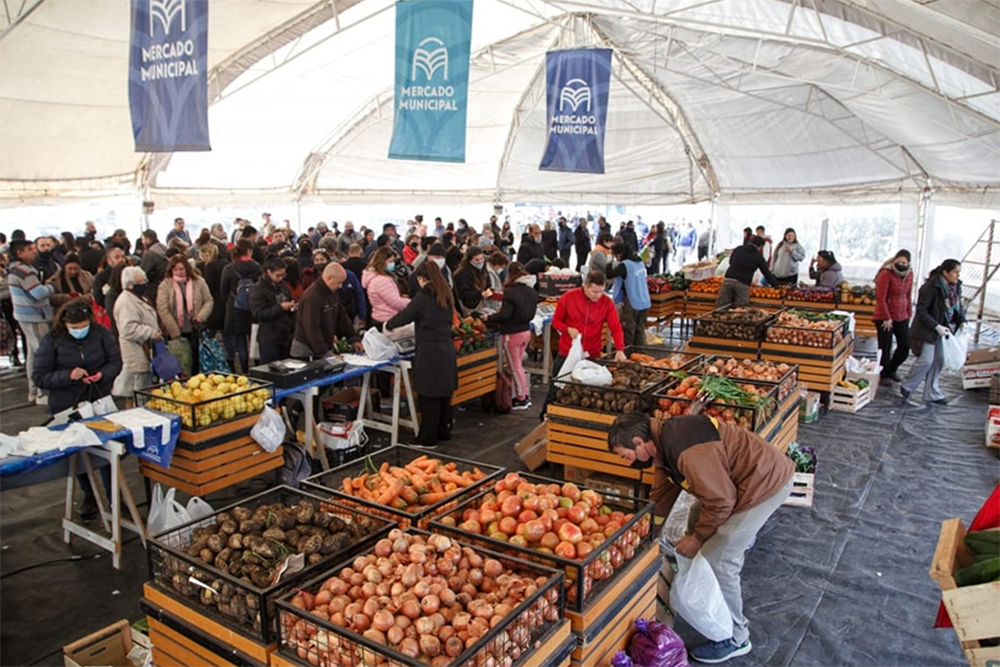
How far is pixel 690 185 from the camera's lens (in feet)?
71.3

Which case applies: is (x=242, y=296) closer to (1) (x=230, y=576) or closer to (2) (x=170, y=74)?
(2) (x=170, y=74)

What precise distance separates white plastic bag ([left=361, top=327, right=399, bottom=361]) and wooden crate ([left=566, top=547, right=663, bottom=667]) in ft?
12.8

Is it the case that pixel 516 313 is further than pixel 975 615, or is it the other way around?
pixel 516 313

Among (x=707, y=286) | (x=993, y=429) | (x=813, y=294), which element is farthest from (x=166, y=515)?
(x=813, y=294)

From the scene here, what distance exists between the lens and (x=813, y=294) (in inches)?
448

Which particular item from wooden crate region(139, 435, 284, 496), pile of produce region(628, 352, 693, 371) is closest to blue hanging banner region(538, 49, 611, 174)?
pile of produce region(628, 352, 693, 371)

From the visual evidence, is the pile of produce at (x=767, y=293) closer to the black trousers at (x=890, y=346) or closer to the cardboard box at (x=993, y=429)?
the black trousers at (x=890, y=346)

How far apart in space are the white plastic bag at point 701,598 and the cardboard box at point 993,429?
4919mm

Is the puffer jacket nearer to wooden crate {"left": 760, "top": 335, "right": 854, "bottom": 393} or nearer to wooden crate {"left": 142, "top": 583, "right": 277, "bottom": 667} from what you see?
wooden crate {"left": 142, "top": 583, "right": 277, "bottom": 667}

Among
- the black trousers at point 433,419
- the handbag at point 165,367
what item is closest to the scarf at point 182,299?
the handbag at point 165,367

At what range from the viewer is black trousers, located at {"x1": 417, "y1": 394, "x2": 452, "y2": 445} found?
272 inches

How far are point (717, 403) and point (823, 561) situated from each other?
1276 millimetres

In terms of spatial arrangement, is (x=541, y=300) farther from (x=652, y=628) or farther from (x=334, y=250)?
(x=652, y=628)

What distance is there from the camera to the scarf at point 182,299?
7527 millimetres
